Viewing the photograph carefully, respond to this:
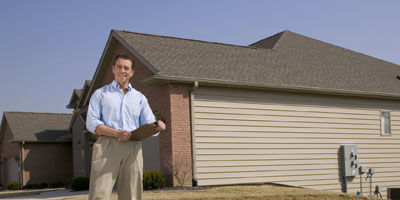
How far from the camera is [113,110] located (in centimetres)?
436

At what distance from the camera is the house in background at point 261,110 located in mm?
14719

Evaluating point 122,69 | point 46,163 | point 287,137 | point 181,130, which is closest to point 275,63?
point 287,137

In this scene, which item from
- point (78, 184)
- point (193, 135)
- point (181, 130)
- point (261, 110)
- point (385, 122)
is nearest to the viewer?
point (181, 130)

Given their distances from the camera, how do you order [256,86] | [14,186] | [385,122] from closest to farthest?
[256,86], [385,122], [14,186]

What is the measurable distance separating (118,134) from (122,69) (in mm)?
624

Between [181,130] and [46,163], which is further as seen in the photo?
[46,163]

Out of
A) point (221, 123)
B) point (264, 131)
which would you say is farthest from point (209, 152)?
point (264, 131)

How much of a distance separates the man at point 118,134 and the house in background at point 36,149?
24.8m

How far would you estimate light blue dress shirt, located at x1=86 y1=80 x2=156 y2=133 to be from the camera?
4.34 m

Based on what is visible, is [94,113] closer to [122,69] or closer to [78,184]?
[122,69]

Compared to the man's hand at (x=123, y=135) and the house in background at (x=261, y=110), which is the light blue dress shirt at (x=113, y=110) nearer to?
the man's hand at (x=123, y=135)

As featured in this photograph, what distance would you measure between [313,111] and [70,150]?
1793 centimetres

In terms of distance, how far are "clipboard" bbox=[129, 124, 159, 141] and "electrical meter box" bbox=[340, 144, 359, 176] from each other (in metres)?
14.7

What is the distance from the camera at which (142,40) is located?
56.3 feet
